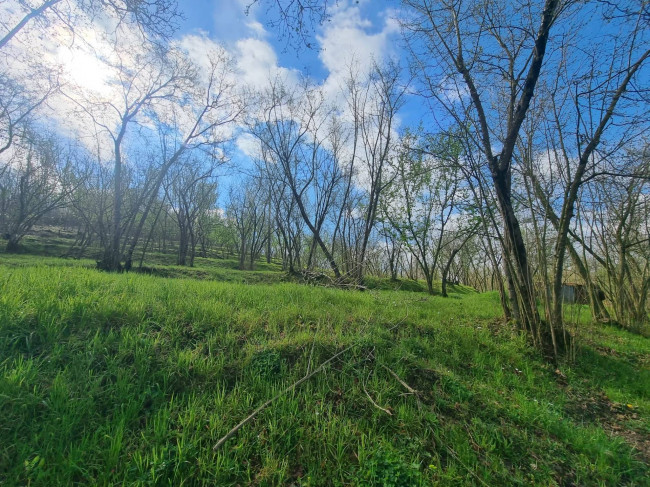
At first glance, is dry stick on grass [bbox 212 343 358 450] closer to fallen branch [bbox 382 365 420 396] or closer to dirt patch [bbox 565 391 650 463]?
fallen branch [bbox 382 365 420 396]

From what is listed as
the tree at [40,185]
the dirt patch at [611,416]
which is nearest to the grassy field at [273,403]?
the dirt patch at [611,416]

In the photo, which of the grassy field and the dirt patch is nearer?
the grassy field

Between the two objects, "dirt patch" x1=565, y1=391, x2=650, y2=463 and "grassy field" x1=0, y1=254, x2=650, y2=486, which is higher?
"grassy field" x1=0, y1=254, x2=650, y2=486

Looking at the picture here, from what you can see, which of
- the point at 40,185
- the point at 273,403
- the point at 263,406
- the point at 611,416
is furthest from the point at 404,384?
the point at 40,185

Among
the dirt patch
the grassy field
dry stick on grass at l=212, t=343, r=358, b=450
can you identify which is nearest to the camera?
the grassy field

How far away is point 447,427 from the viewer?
251 cm

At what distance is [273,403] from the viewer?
244 centimetres

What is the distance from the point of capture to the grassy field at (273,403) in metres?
1.87

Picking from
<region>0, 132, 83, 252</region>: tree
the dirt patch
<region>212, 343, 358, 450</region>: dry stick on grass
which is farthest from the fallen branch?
<region>0, 132, 83, 252</region>: tree

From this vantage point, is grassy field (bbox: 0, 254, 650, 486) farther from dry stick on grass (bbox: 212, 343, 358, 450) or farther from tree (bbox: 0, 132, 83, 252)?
tree (bbox: 0, 132, 83, 252)

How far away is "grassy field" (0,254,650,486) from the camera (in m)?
1.87

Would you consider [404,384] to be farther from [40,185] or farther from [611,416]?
[40,185]

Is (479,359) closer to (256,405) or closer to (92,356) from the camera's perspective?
(256,405)

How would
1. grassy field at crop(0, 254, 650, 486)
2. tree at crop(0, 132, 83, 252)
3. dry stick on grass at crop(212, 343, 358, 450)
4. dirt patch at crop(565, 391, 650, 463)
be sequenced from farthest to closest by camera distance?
tree at crop(0, 132, 83, 252) < dirt patch at crop(565, 391, 650, 463) < dry stick on grass at crop(212, 343, 358, 450) < grassy field at crop(0, 254, 650, 486)
